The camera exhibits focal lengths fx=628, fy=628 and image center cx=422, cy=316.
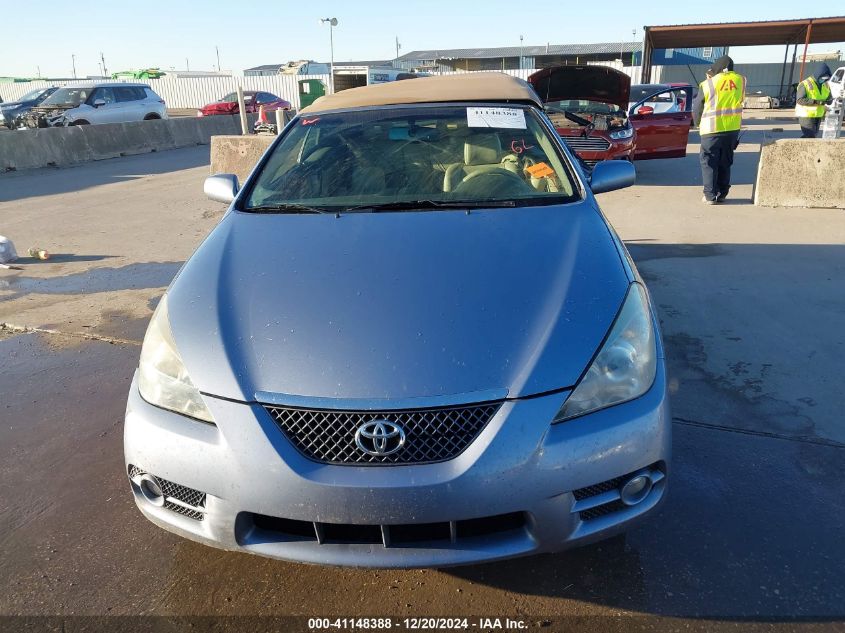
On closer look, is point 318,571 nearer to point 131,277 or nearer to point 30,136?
point 131,277

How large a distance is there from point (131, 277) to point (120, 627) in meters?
4.27

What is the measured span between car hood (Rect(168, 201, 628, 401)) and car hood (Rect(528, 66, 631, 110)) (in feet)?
26.5

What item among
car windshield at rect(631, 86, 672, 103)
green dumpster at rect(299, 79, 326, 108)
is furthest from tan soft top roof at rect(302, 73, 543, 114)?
green dumpster at rect(299, 79, 326, 108)

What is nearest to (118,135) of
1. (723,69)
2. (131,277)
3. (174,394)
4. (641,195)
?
(131,277)

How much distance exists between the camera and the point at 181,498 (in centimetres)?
194

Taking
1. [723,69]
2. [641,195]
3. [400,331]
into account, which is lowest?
[641,195]

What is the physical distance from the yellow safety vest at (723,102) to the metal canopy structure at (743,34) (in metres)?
19.3

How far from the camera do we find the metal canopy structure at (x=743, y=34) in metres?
24.4

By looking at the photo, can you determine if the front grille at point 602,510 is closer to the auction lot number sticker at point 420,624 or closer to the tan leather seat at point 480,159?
the auction lot number sticker at point 420,624

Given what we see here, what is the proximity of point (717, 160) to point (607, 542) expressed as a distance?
22.7 ft

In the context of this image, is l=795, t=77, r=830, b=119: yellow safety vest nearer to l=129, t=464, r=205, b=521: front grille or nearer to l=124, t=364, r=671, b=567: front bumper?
l=124, t=364, r=671, b=567: front bumper

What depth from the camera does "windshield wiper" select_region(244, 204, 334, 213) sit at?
288 centimetres

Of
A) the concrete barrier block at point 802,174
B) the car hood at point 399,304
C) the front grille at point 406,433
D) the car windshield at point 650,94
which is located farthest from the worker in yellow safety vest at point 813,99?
the front grille at point 406,433

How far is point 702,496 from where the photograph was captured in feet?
8.36
